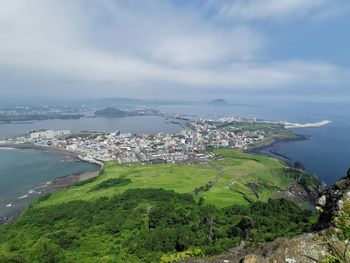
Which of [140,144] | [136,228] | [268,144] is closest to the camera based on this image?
[136,228]

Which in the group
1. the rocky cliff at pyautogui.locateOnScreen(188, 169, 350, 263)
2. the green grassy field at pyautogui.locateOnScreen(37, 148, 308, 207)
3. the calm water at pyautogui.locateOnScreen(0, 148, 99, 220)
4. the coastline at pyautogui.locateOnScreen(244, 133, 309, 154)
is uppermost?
the rocky cliff at pyautogui.locateOnScreen(188, 169, 350, 263)

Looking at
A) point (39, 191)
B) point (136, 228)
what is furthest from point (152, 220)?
point (39, 191)

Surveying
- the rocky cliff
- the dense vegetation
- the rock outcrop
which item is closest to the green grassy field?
the dense vegetation

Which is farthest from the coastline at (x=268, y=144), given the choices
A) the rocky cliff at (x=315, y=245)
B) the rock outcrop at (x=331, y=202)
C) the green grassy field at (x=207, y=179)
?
the rocky cliff at (x=315, y=245)

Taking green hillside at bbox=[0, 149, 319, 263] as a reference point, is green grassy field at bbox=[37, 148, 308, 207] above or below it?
below

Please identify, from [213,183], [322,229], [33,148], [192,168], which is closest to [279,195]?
[213,183]

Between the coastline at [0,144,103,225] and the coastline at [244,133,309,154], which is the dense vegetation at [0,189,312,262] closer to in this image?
the coastline at [0,144,103,225]

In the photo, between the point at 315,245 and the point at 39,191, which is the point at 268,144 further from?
the point at 315,245
